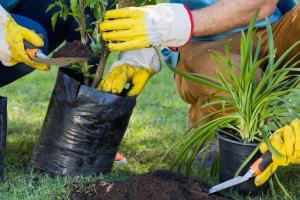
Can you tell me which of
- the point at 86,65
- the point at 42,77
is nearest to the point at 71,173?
the point at 86,65

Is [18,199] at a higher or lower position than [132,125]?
higher

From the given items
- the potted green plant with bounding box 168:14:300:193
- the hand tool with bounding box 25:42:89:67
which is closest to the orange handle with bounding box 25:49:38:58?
the hand tool with bounding box 25:42:89:67

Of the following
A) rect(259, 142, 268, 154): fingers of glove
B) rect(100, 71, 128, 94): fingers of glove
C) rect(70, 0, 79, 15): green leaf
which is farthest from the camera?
rect(100, 71, 128, 94): fingers of glove

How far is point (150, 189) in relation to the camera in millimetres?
2025

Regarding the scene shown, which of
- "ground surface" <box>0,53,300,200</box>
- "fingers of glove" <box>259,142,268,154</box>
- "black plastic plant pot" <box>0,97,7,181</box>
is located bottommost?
"ground surface" <box>0,53,300,200</box>

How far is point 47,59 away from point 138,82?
19.4 inches

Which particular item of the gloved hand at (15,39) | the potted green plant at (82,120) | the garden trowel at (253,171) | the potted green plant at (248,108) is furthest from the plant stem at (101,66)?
the garden trowel at (253,171)

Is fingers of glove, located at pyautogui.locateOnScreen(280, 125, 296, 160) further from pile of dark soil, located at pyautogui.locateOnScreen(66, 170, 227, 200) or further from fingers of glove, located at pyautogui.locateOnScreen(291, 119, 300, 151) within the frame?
pile of dark soil, located at pyautogui.locateOnScreen(66, 170, 227, 200)

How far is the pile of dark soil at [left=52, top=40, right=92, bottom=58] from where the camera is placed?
2342 mm

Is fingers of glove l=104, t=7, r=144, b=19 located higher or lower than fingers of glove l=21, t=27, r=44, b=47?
higher

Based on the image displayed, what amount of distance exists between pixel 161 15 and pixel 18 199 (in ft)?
2.87

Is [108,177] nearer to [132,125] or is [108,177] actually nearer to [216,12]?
[216,12]

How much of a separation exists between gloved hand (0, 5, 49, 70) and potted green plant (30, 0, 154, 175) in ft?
0.35

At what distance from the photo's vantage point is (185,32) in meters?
2.37
